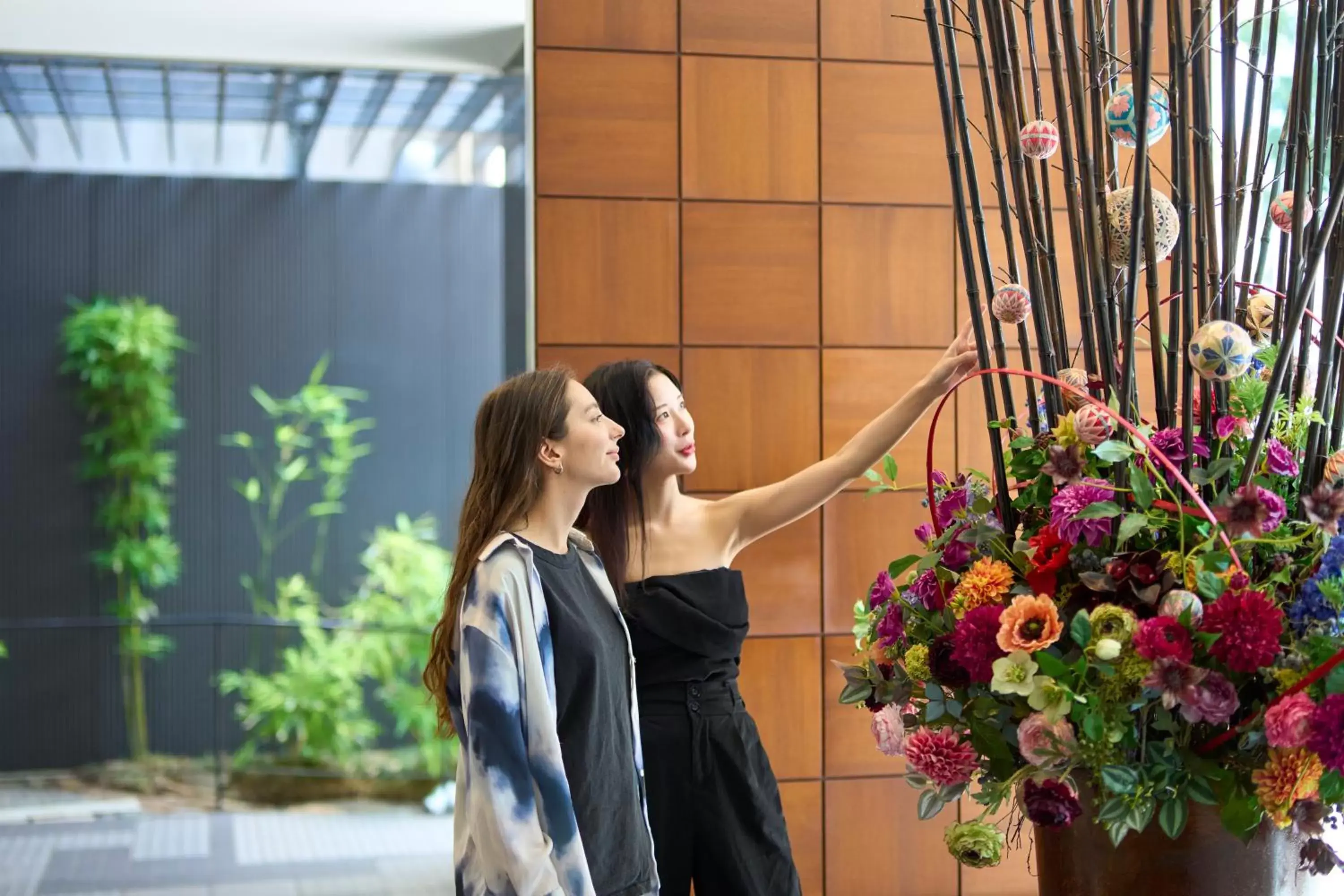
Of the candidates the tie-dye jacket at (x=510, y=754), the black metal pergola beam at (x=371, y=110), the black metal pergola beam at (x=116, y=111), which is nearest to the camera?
the tie-dye jacket at (x=510, y=754)

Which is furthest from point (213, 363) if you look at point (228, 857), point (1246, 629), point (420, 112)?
point (1246, 629)

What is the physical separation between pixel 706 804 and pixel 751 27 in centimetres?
220

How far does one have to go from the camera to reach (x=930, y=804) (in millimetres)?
1276

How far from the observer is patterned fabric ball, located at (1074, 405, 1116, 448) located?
1130mm

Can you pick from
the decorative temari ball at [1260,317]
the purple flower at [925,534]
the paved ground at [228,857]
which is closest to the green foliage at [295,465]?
the paved ground at [228,857]

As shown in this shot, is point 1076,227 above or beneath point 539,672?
above

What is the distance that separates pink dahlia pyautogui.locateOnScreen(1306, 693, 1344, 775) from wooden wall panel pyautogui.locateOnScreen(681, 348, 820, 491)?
268 cm

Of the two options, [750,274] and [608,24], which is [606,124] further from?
[750,274]

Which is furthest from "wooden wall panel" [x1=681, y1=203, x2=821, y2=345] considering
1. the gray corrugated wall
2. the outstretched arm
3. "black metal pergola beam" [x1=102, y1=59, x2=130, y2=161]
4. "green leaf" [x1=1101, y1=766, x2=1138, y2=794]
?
"black metal pergola beam" [x1=102, y1=59, x2=130, y2=161]

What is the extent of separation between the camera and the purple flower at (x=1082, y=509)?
1.14 m

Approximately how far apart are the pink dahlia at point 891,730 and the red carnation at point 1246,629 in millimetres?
331

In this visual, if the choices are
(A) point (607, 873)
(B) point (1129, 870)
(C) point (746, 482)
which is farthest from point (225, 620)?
(B) point (1129, 870)

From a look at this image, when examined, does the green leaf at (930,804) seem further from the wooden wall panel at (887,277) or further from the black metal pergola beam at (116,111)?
the black metal pergola beam at (116,111)

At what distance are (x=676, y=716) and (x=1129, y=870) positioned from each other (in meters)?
1.40
